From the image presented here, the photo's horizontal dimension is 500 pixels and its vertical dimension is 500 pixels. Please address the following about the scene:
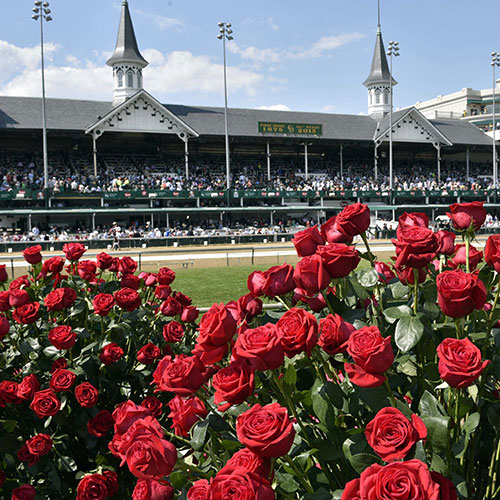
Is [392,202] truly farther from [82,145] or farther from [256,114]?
[82,145]

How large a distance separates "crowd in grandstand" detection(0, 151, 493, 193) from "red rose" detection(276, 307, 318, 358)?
37312mm

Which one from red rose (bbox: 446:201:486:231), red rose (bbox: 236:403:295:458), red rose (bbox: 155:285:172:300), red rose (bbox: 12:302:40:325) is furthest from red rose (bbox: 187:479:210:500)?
red rose (bbox: 155:285:172:300)

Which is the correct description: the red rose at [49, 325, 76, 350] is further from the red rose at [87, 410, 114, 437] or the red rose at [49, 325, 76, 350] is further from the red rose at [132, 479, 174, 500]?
the red rose at [132, 479, 174, 500]

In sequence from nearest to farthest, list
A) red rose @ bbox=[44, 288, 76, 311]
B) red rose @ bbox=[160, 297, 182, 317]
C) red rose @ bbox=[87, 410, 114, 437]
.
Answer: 1. red rose @ bbox=[87, 410, 114, 437]
2. red rose @ bbox=[44, 288, 76, 311]
3. red rose @ bbox=[160, 297, 182, 317]

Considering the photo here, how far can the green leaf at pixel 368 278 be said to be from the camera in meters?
2.33

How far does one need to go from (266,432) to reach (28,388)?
7.71ft

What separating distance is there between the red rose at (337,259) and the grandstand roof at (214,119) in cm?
3983

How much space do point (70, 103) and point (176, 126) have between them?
30.9 ft

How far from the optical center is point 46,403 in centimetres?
317

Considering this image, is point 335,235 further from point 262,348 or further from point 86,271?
point 86,271

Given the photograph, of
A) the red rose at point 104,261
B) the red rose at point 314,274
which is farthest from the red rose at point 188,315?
the red rose at point 314,274

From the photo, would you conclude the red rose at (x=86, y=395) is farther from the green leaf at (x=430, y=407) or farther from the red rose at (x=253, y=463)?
the green leaf at (x=430, y=407)

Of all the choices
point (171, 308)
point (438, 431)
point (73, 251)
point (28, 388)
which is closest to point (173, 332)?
point (171, 308)

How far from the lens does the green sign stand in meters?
44.2
